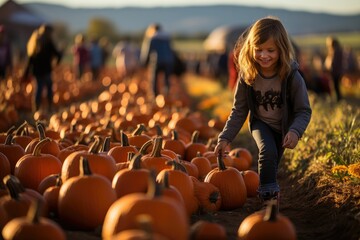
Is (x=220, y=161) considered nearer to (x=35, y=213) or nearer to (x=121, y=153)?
(x=121, y=153)

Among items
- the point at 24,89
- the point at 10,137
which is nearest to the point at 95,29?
the point at 24,89

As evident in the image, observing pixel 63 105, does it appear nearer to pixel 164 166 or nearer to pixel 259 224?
pixel 164 166

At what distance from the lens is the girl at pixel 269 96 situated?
15.0 ft

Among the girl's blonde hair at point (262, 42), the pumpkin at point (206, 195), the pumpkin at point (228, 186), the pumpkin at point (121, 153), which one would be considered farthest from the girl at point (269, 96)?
the pumpkin at point (121, 153)

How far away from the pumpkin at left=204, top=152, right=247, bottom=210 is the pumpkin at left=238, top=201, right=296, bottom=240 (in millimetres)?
1251

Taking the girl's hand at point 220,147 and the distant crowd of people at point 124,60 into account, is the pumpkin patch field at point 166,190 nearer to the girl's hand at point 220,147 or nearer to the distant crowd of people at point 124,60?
the girl's hand at point 220,147

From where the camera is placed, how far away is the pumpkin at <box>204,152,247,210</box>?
4645 millimetres

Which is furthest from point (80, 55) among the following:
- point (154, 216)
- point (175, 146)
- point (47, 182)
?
point (154, 216)

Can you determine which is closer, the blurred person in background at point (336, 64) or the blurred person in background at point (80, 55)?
the blurred person in background at point (336, 64)

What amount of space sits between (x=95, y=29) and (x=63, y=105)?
333 feet

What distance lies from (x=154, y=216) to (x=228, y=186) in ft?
6.06

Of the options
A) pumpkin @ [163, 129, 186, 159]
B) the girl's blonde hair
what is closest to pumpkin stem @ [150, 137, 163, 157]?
the girl's blonde hair

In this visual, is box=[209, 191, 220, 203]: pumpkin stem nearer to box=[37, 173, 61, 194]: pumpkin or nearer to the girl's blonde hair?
the girl's blonde hair

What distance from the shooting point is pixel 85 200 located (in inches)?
144
